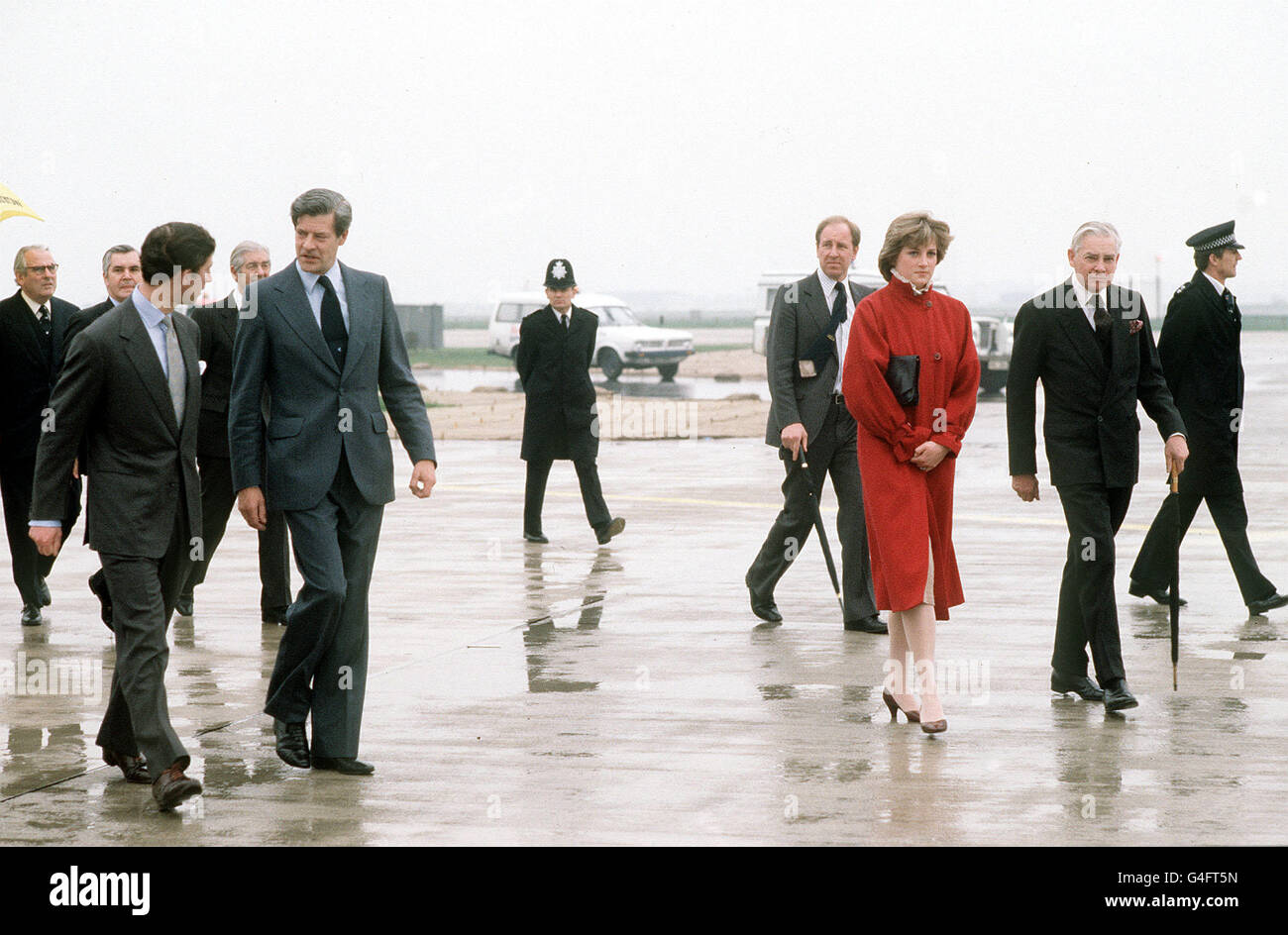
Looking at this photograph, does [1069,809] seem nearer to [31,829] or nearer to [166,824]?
[166,824]

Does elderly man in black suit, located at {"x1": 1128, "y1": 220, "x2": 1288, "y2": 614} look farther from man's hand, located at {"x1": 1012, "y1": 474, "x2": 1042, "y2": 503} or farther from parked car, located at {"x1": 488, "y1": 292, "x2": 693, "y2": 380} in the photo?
parked car, located at {"x1": 488, "y1": 292, "x2": 693, "y2": 380}

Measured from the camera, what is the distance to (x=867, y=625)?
8.42 metres

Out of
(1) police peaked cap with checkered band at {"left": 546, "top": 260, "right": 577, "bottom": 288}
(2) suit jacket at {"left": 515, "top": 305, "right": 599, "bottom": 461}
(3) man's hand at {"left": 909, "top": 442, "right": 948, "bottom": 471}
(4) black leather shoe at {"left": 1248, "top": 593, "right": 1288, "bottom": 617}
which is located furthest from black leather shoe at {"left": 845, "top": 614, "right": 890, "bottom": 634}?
(1) police peaked cap with checkered band at {"left": 546, "top": 260, "right": 577, "bottom": 288}

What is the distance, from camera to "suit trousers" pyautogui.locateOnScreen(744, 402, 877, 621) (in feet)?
27.7

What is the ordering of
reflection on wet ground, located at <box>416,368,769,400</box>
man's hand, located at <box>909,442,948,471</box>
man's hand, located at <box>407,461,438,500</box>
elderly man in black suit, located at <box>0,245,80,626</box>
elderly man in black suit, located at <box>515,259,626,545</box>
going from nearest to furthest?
man's hand, located at <box>407,461,438,500</box> → man's hand, located at <box>909,442,948,471</box> → elderly man in black suit, located at <box>0,245,80,626</box> → elderly man in black suit, located at <box>515,259,626,545</box> → reflection on wet ground, located at <box>416,368,769,400</box>

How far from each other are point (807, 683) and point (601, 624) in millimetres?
1684

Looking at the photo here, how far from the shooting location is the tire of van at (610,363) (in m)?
39.2

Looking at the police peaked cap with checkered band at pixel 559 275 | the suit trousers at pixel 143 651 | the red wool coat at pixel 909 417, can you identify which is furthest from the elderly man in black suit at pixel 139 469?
the police peaked cap with checkered band at pixel 559 275

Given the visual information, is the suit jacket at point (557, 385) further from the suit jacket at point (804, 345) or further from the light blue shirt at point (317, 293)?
the light blue shirt at point (317, 293)

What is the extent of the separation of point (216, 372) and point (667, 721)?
141 inches

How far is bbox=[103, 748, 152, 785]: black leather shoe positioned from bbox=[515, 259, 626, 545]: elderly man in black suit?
20.7ft

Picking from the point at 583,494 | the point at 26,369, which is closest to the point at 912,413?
the point at 26,369

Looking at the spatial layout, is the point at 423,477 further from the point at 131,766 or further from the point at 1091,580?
the point at 1091,580
